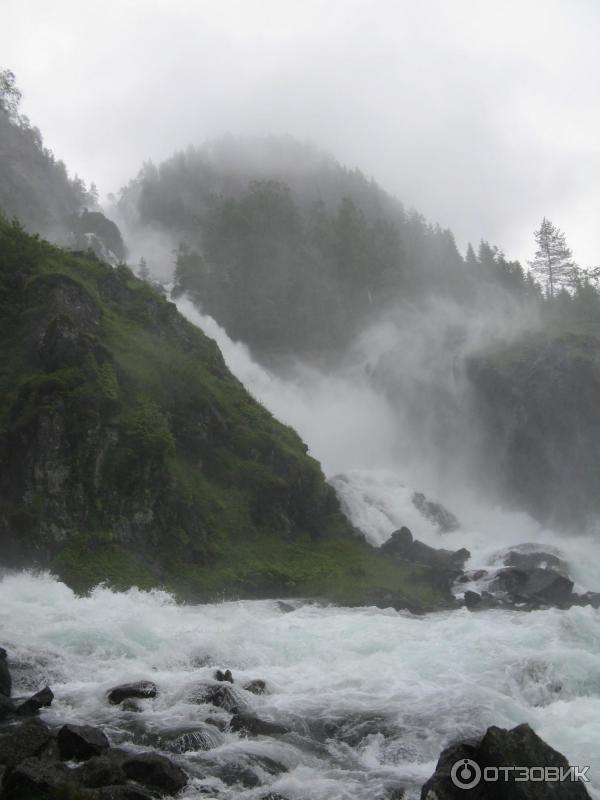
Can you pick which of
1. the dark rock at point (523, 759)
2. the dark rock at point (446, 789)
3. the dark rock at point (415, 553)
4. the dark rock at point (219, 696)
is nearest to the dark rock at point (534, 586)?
the dark rock at point (415, 553)

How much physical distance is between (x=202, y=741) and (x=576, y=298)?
273 ft

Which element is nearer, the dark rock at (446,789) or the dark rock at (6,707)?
the dark rock at (446,789)

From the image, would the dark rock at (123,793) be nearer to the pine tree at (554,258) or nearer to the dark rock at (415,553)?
the dark rock at (415,553)

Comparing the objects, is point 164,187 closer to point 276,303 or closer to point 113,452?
point 276,303

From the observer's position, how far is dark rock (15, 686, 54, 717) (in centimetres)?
1634

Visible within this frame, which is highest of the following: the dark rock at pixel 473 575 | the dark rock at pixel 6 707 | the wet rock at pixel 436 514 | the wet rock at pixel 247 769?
the wet rock at pixel 436 514

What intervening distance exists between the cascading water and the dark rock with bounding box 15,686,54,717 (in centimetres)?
39

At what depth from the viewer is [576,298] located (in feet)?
284

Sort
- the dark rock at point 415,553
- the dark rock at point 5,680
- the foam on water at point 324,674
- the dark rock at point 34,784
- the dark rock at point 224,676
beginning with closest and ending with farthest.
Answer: the dark rock at point 34,784, the foam on water at point 324,674, the dark rock at point 5,680, the dark rock at point 224,676, the dark rock at point 415,553

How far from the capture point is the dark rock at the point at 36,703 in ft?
53.6

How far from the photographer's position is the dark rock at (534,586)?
38.0 meters

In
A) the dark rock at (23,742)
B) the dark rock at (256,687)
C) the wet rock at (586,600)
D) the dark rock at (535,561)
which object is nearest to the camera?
the dark rock at (23,742)

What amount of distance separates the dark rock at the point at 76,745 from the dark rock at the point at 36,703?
2.72 meters

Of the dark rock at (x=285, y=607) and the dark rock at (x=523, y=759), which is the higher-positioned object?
the dark rock at (x=285, y=607)
